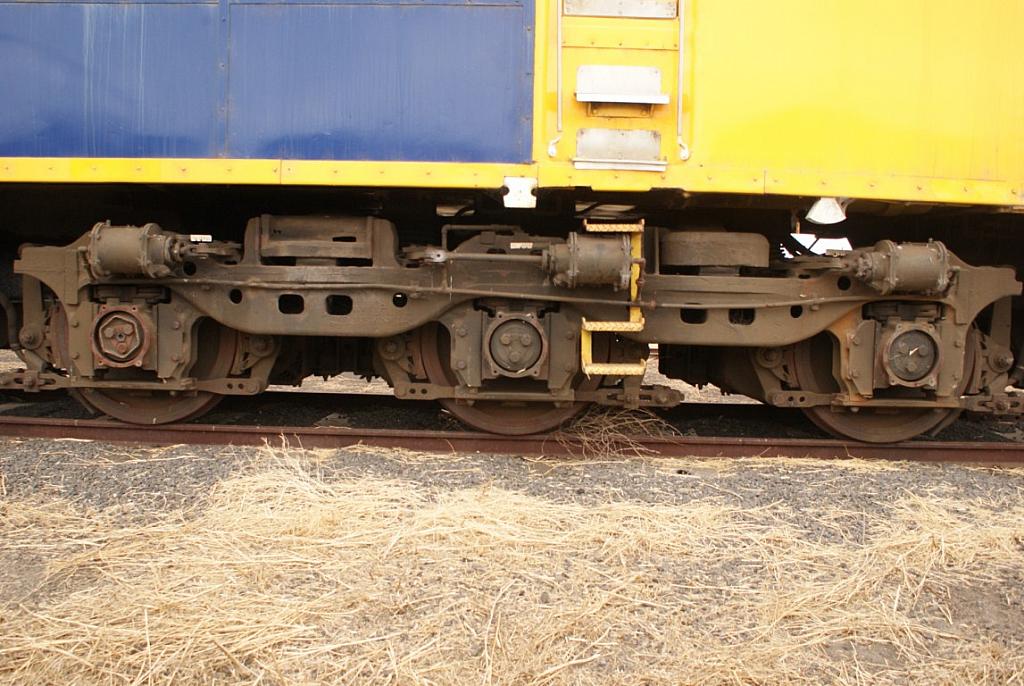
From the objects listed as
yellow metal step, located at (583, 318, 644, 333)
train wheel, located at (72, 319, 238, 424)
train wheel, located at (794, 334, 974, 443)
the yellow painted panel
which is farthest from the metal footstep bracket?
train wheel, located at (72, 319, 238, 424)

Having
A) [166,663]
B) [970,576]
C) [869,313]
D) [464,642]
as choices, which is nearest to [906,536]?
[970,576]

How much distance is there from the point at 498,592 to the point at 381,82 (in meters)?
3.33

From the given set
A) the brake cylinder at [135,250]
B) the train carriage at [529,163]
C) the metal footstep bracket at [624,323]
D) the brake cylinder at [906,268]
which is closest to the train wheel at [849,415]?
the train carriage at [529,163]

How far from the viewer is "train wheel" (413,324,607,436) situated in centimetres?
531

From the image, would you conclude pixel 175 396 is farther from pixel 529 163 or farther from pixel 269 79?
pixel 529 163

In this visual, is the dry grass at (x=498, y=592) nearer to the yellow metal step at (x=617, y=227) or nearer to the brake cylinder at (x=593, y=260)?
the brake cylinder at (x=593, y=260)

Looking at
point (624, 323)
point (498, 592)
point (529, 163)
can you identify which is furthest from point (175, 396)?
point (498, 592)

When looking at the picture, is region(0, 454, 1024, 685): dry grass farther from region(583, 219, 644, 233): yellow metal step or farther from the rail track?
region(583, 219, 644, 233): yellow metal step

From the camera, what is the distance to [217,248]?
4945mm

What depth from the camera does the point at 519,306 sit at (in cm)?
501

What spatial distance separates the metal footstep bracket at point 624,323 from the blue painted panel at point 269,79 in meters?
0.80

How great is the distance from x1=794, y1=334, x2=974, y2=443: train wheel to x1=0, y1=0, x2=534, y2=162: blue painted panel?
261 cm

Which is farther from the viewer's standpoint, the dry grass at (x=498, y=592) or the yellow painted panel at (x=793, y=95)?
the yellow painted panel at (x=793, y=95)

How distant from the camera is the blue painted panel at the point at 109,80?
4.79 metres
